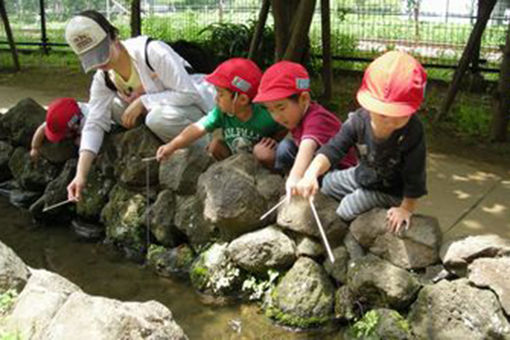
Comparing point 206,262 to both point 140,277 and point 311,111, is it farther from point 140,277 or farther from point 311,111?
point 311,111

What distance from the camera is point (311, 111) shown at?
3.18 metres

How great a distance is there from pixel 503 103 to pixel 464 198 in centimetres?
164

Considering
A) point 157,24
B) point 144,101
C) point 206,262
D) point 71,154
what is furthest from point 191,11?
point 206,262

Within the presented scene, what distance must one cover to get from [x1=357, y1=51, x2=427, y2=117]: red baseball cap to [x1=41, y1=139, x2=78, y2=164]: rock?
9.36 ft

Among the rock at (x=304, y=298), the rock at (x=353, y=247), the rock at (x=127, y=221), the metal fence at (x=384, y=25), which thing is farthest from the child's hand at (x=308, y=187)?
the metal fence at (x=384, y=25)

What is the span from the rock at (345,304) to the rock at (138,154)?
157 cm

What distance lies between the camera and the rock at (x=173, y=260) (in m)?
3.74

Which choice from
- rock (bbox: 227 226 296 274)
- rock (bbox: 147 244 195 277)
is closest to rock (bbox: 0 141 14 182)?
rock (bbox: 147 244 195 277)

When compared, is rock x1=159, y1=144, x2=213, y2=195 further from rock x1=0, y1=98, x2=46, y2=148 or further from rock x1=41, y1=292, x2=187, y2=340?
rock x1=0, y1=98, x2=46, y2=148

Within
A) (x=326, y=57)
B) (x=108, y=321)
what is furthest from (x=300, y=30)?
(x=108, y=321)

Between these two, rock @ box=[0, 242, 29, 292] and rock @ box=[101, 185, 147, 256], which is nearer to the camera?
rock @ box=[0, 242, 29, 292]

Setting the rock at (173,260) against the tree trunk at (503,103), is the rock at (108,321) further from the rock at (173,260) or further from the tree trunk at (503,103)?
the tree trunk at (503,103)

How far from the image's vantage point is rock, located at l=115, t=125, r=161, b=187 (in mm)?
4047

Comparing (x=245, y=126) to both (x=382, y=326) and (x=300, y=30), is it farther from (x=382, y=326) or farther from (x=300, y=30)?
(x=300, y=30)
